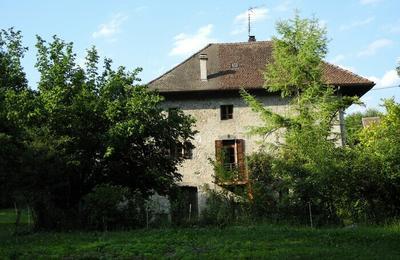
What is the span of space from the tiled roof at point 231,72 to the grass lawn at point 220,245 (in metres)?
16.2

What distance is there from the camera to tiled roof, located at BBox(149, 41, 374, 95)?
31.5m

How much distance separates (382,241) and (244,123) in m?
18.8

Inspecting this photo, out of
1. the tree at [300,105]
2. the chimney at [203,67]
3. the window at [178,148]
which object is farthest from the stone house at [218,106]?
→ the window at [178,148]

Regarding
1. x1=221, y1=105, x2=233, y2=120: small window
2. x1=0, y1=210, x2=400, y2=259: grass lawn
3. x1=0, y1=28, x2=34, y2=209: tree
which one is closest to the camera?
x1=0, y1=210, x2=400, y2=259: grass lawn

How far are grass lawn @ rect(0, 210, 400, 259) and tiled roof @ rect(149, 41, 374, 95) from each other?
16167 millimetres

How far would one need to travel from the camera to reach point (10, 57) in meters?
28.2

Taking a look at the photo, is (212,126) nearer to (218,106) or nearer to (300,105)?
(218,106)

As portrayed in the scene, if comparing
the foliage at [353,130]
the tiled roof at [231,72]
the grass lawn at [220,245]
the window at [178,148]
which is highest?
the tiled roof at [231,72]

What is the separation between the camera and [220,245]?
12.9 m

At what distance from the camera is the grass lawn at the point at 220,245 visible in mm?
11570

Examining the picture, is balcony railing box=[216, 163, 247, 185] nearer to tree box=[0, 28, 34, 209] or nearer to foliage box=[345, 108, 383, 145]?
foliage box=[345, 108, 383, 145]

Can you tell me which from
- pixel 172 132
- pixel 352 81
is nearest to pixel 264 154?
pixel 172 132

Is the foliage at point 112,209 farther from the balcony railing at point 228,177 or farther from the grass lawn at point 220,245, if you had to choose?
the balcony railing at point 228,177

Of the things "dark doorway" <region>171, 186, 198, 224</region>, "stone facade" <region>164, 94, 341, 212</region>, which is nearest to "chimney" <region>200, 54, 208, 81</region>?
"stone facade" <region>164, 94, 341, 212</region>
